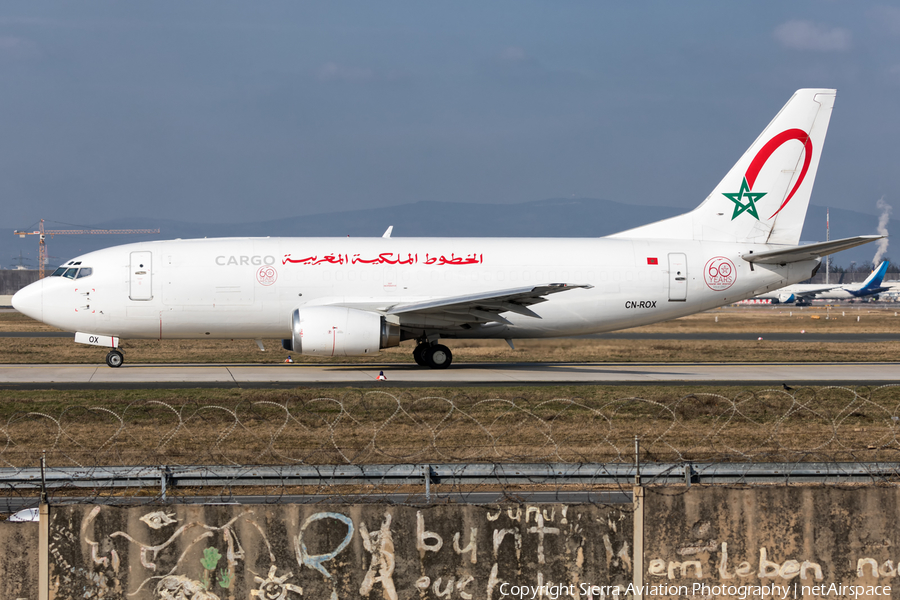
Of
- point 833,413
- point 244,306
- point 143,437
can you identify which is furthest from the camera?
point 244,306

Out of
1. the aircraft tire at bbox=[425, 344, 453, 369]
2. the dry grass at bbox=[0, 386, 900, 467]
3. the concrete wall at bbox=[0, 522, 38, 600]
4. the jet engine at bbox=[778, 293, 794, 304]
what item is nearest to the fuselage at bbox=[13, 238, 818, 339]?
the aircraft tire at bbox=[425, 344, 453, 369]

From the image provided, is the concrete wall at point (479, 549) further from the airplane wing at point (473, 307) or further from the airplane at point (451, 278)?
the airplane wing at point (473, 307)

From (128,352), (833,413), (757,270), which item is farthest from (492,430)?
(128,352)

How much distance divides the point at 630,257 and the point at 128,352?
22.8 metres

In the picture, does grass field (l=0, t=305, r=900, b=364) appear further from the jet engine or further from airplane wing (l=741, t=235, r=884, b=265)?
the jet engine

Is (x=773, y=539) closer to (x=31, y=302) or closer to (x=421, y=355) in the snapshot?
(x=421, y=355)

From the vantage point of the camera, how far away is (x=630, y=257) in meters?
30.6

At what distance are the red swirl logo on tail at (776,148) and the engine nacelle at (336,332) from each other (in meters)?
14.7

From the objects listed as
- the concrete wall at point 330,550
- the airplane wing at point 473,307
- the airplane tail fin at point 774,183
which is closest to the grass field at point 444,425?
the concrete wall at point 330,550

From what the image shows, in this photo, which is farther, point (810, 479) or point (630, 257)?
point (630, 257)

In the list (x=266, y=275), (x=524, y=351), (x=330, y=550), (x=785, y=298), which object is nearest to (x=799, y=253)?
(x=524, y=351)

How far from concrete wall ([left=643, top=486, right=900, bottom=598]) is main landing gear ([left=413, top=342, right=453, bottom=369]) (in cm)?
2124

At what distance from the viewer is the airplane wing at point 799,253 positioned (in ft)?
92.5

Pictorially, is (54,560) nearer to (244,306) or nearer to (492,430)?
(492,430)
